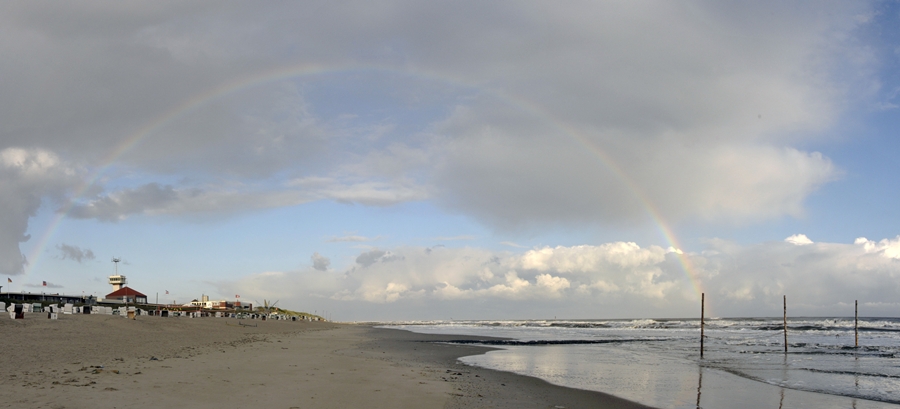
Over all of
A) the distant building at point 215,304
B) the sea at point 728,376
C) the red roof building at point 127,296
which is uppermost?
the sea at point 728,376

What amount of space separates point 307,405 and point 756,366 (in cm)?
2619

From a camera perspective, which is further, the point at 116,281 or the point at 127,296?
the point at 116,281

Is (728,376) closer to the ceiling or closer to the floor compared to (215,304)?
closer to the ceiling

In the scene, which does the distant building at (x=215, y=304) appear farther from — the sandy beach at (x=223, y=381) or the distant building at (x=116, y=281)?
the sandy beach at (x=223, y=381)

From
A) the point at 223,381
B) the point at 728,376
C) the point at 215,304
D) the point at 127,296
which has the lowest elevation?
the point at 215,304

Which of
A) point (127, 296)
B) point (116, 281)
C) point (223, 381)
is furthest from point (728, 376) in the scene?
point (116, 281)

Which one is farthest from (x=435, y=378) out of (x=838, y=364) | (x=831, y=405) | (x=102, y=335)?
(x=838, y=364)

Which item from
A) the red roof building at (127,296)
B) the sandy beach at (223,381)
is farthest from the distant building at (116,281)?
the sandy beach at (223,381)

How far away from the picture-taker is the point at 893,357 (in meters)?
35.5

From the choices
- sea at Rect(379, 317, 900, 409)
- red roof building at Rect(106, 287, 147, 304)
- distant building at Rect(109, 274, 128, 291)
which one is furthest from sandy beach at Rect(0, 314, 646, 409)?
distant building at Rect(109, 274, 128, 291)

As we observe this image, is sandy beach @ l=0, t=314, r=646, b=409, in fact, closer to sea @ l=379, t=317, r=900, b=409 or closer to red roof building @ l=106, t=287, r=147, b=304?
sea @ l=379, t=317, r=900, b=409

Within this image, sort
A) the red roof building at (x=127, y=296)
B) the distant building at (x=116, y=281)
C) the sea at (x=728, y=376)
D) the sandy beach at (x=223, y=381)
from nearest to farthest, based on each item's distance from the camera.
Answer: the sandy beach at (x=223, y=381) → the sea at (x=728, y=376) → the red roof building at (x=127, y=296) → the distant building at (x=116, y=281)

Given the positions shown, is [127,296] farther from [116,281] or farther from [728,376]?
[728,376]

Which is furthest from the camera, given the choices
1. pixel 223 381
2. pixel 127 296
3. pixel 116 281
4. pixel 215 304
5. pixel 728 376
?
pixel 215 304
